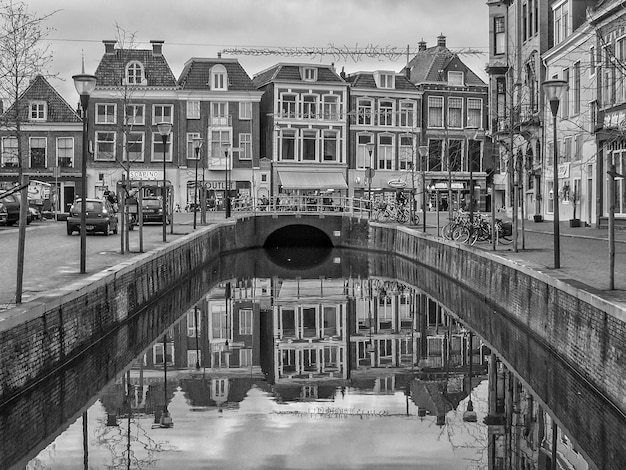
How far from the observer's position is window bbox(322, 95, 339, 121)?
245ft

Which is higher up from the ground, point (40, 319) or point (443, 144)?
point (443, 144)

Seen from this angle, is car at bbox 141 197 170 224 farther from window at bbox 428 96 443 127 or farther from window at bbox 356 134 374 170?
window at bbox 428 96 443 127

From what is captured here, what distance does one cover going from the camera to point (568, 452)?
39.4ft

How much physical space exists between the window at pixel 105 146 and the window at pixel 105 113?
866 mm

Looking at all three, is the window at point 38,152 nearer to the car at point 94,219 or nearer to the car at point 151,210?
the car at point 151,210

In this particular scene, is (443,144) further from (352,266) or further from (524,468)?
(524,468)

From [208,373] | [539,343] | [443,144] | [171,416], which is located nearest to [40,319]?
[171,416]

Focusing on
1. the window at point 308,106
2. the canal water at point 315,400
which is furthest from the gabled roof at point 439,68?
the canal water at point 315,400

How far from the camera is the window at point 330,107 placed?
74.7 metres

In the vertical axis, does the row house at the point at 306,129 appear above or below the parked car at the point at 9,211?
above

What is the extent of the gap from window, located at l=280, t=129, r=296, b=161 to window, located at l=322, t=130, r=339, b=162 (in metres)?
2.35

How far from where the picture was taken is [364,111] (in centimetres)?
7612

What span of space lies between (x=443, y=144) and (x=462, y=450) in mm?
65676

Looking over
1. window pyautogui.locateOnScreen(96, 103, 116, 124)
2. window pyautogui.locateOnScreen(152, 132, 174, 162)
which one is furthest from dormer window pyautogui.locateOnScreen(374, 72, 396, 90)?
window pyautogui.locateOnScreen(96, 103, 116, 124)
